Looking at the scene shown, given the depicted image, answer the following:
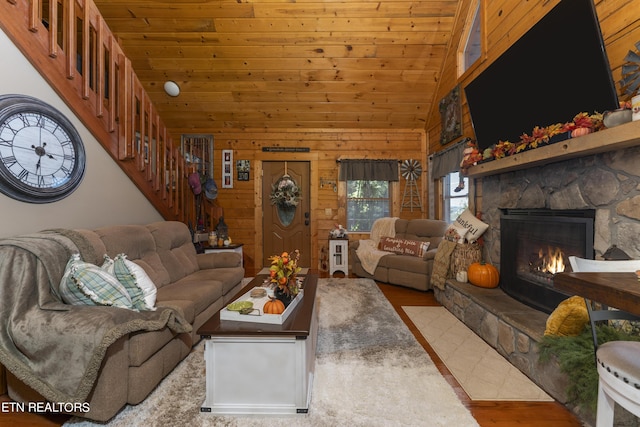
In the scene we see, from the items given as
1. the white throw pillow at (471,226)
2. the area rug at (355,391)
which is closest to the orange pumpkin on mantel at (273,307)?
the area rug at (355,391)

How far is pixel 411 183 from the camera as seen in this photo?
553cm

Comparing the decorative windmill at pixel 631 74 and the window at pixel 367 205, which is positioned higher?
the decorative windmill at pixel 631 74

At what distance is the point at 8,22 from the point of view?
2006 mm

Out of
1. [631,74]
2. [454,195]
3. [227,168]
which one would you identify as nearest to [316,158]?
[227,168]

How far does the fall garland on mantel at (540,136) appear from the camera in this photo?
5.81 ft

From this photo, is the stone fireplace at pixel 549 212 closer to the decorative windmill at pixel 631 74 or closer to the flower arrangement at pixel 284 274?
the decorative windmill at pixel 631 74

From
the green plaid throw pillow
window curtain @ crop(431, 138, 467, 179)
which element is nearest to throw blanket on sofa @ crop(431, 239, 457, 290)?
window curtain @ crop(431, 138, 467, 179)

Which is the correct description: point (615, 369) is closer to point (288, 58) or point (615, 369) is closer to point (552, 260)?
point (552, 260)

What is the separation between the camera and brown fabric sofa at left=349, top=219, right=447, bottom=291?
399cm

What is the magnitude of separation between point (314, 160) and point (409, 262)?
2.61 meters

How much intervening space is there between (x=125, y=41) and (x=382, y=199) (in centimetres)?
481

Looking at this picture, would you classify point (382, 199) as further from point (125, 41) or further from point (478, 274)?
point (125, 41)

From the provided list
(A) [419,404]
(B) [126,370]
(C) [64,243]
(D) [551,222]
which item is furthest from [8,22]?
(D) [551,222]

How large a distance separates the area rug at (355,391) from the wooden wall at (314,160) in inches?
120
